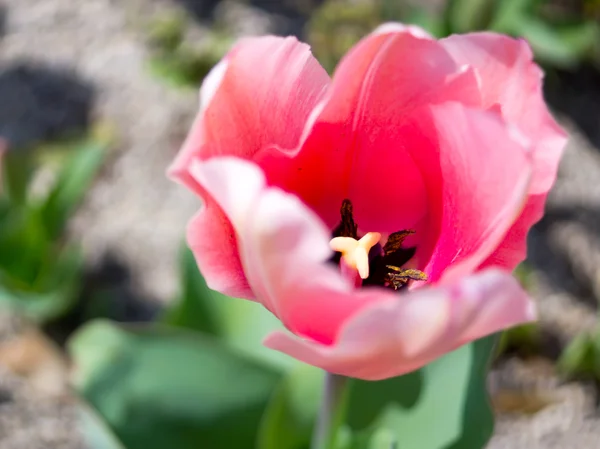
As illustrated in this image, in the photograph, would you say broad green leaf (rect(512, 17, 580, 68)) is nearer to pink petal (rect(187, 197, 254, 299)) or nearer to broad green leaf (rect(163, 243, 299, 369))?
broad green leaf (rect(163, 243, 299, 369))

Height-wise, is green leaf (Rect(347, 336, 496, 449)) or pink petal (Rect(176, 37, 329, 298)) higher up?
pink petal (Rect(176, 37, 329, 298))

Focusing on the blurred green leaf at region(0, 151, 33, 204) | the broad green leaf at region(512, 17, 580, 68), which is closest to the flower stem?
the blurred green leaf at region(0, 151, 33, 204)

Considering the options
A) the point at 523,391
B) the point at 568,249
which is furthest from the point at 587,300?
the point at 523,391

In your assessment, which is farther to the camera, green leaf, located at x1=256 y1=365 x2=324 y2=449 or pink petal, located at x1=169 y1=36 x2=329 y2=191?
green leaf, located at x1=256 y1=365 x2=324 y2=449

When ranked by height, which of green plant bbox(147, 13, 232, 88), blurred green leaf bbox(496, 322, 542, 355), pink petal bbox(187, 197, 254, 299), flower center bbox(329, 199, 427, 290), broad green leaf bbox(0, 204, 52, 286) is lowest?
blurred green leaf bbox(496, 322, 542, 355)

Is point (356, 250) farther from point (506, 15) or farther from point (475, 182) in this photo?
point (506, 15)

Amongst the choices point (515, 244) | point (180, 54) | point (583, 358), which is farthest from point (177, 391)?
point (180, 54)

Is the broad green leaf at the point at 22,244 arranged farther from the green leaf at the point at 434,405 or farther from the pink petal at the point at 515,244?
the pink petal at the point at 515,244
